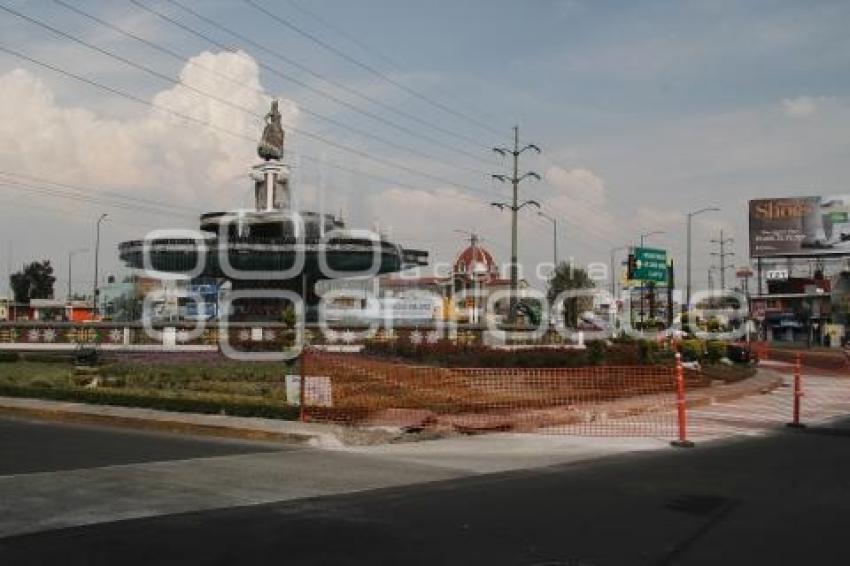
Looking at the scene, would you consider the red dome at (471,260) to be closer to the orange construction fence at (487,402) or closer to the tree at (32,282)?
the tree at (32,282)

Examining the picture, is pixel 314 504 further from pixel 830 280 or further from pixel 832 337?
pixel 830 280

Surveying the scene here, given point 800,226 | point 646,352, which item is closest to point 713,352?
point 646,352

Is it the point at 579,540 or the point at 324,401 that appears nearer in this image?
the point at 579,540

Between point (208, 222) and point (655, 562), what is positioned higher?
point (208, 222)

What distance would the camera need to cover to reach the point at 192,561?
725 centimetres

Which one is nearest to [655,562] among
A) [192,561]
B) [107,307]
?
[192,561]

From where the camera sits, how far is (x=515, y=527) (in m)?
8.62

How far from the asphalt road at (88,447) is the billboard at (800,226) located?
80.6 metres

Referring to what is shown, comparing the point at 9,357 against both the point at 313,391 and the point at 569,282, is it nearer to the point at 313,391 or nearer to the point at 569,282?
the point at 313,391

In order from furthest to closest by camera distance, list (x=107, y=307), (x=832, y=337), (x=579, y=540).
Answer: (x=107, y=307)
(x=832, y=337)
(x=579, y=540)

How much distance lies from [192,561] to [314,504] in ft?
8.33

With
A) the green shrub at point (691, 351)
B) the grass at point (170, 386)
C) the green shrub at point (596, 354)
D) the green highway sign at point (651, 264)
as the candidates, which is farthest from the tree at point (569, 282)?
the grass at point (170, 386)

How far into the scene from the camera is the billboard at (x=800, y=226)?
86.1 m

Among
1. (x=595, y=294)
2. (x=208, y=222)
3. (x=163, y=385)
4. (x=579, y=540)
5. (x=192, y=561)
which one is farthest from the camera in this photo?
(x=595, y=294)
